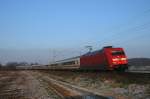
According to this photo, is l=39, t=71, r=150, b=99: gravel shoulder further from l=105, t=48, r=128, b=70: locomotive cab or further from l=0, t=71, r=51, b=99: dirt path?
l=105, t=48, r=128, b=70: locomotive cab

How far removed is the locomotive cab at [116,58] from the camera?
33.8m

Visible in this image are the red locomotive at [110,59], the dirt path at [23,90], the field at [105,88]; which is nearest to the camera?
the field at [105,88]

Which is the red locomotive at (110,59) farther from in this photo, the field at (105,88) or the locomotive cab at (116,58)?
the field at (105,88)

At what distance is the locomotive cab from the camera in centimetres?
3378

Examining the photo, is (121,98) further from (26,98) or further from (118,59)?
(118,59)

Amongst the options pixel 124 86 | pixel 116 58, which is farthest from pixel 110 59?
pixel 124 86

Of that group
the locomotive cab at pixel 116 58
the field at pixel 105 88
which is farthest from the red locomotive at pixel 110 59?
the field at pixel 105 88

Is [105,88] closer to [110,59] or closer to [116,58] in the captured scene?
[110,59]

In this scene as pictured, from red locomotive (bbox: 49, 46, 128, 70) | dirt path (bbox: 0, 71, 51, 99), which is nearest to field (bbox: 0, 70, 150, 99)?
dirt path (bbox: 0, 71, 51, 99)

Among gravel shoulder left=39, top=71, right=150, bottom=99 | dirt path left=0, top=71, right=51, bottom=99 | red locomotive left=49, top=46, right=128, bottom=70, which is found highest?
red locomotive left=49, top=46, right=128, bottom=70

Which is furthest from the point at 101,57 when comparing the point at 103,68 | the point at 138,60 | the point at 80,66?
the point at 138,60

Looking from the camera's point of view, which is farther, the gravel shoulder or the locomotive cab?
the locomotive cab

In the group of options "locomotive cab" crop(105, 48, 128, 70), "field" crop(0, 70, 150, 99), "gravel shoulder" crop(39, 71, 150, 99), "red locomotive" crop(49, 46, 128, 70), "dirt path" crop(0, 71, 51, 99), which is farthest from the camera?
"red locomotive" crop(49, 46, 128, 70)

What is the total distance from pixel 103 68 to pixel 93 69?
5.57 meters
